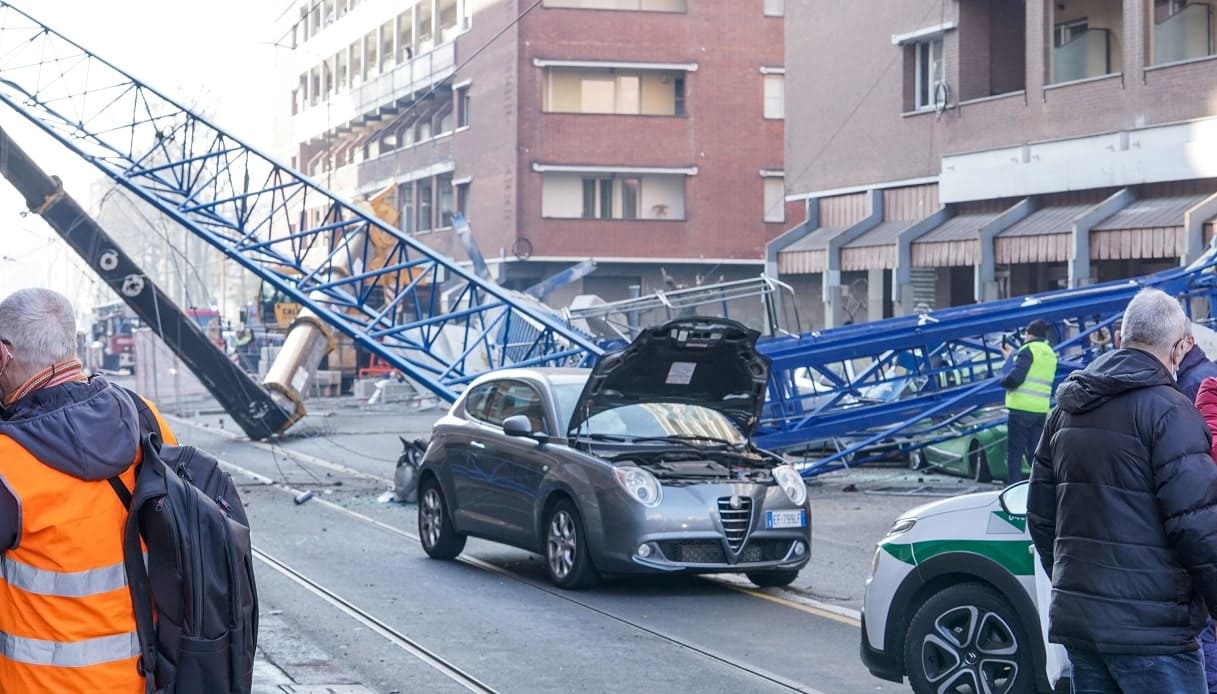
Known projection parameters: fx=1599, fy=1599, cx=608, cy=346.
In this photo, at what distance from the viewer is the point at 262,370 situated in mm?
45094

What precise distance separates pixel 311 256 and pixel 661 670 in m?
43.0

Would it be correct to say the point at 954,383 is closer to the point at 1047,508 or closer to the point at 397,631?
the point at 397,631

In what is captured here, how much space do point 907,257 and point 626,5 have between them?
18.7 metres

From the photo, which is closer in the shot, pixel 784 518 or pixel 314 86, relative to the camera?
pixel 784 518

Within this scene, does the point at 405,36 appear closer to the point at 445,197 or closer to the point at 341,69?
the point at 445,197

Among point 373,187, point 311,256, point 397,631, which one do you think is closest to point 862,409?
point 397,631

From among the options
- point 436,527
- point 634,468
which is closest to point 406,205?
point 436,527

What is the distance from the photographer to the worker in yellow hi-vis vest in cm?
1642

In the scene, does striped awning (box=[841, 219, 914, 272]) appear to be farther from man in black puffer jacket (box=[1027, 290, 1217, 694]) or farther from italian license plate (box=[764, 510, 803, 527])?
man in black puffer jacket (box=[1027, 290, 1217, 694])

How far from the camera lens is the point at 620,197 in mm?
50875

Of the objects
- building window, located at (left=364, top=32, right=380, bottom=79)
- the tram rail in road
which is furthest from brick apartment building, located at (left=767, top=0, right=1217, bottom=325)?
building window, located at (left=364, top=32, right=380, bottom=79)

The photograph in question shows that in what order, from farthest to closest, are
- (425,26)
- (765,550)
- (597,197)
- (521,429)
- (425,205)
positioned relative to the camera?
(425,205) < (425,26) < (597,197) < (521,429) < (765,550)

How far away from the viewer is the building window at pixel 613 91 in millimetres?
50062

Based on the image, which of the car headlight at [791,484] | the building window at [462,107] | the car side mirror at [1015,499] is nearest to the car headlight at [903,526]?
the car side mirror at [1015,499]
